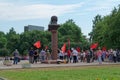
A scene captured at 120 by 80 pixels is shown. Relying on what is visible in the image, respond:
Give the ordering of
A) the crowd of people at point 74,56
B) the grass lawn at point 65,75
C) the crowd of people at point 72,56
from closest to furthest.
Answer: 1. the grass lawn at point 65,75
2. the crowd of people at point 72,56
3. the crowd of people at point 74,56

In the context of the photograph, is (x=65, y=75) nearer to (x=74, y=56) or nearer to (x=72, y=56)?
(x=74, y=56)

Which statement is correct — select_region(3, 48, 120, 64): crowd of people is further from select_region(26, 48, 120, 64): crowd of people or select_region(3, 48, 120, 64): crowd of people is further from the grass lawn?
the grass lawn

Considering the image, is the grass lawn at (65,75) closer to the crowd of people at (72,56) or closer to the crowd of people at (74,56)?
the crowd of people at (72,56)

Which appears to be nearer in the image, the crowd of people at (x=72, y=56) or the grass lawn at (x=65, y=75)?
the grass lawn at (x=65, y=75)

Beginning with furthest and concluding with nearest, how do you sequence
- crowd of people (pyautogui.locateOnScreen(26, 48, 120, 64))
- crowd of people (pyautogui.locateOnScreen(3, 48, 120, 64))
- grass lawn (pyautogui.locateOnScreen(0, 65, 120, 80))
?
crowd of people (pyautogui.locateOnScreen(26, 48, 120, 64)) < crowd of people (pyautogui.locateOnScreen(3, 48, 120, 64)) < grass lawn (pyautogui.locateOnScreen(0, 65, 120, 80))

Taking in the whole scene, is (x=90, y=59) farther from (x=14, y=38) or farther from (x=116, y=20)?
(x=14, y=38)

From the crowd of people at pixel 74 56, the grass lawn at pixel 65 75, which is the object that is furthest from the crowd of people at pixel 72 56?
the grass lawn at pixel 65 75

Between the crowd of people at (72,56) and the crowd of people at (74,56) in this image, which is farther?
the crowd of people at (74,56)

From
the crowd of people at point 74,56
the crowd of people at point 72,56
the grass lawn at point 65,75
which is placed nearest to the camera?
the grass lawn at point 65,75

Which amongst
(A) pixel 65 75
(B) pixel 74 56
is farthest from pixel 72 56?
(A) pixel 65 75

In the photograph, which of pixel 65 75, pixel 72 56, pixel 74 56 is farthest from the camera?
pixel 72 56

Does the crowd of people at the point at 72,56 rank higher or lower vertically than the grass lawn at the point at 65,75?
higher

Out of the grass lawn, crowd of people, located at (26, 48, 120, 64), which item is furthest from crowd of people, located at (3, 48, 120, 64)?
the grass lawn

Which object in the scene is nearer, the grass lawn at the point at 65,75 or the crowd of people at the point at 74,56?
the grass lawn at the point at 65,75
